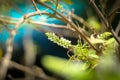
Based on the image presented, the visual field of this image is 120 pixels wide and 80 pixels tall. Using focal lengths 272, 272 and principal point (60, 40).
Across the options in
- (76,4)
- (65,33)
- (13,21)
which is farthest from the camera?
(76,4)

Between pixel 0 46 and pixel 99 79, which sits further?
pixel 0 46

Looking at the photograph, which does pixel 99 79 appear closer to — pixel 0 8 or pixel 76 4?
pixel 0 8

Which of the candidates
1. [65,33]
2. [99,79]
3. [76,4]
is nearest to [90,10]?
[76,4]

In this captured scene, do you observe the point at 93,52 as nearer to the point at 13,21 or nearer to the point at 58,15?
the point at 58,15

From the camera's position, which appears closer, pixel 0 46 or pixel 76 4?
pixel 0 46

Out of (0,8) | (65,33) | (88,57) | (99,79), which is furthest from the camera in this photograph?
(65,33)

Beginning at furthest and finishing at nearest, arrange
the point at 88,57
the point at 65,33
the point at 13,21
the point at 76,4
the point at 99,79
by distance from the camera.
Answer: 1. the point at 76,4
2. the point at 65,33
3. the point at 13,21
4. the point at 88,57
5. the point at 99,79

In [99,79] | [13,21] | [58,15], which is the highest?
[13,21]

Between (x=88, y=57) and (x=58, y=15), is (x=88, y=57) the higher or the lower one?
the lower one

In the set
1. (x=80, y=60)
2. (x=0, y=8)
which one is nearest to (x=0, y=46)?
(x=0, y=8)
